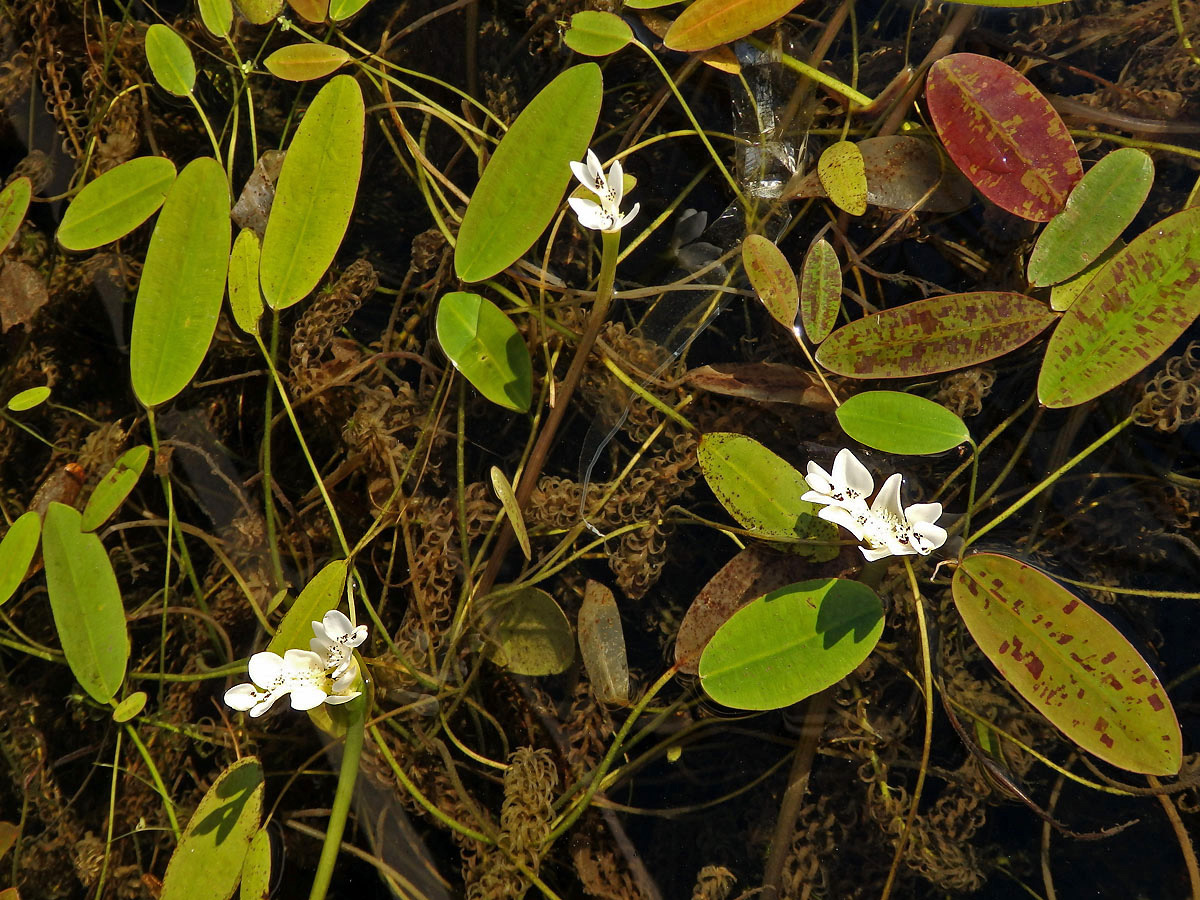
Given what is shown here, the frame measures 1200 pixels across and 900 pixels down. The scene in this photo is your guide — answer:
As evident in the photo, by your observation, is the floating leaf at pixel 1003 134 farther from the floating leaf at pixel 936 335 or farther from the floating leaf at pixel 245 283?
the floating leaf at pixel 245 283

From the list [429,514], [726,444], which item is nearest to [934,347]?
[726,444]

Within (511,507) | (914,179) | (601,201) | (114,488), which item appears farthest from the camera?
(114,488)

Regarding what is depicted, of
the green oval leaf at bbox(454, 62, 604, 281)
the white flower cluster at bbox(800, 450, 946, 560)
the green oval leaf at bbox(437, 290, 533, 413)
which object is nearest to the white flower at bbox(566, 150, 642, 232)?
the green oval leaf at bbox(454, 62, 604, 281)

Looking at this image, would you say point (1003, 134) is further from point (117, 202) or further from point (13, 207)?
point (13, 207)

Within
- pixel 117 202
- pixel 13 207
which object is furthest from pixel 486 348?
pixel 13 207

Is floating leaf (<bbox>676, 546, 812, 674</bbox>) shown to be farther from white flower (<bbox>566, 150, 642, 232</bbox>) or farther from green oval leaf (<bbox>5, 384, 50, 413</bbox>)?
green oval leaf (<bbox>5, 384, 50, 413</bbox>)
